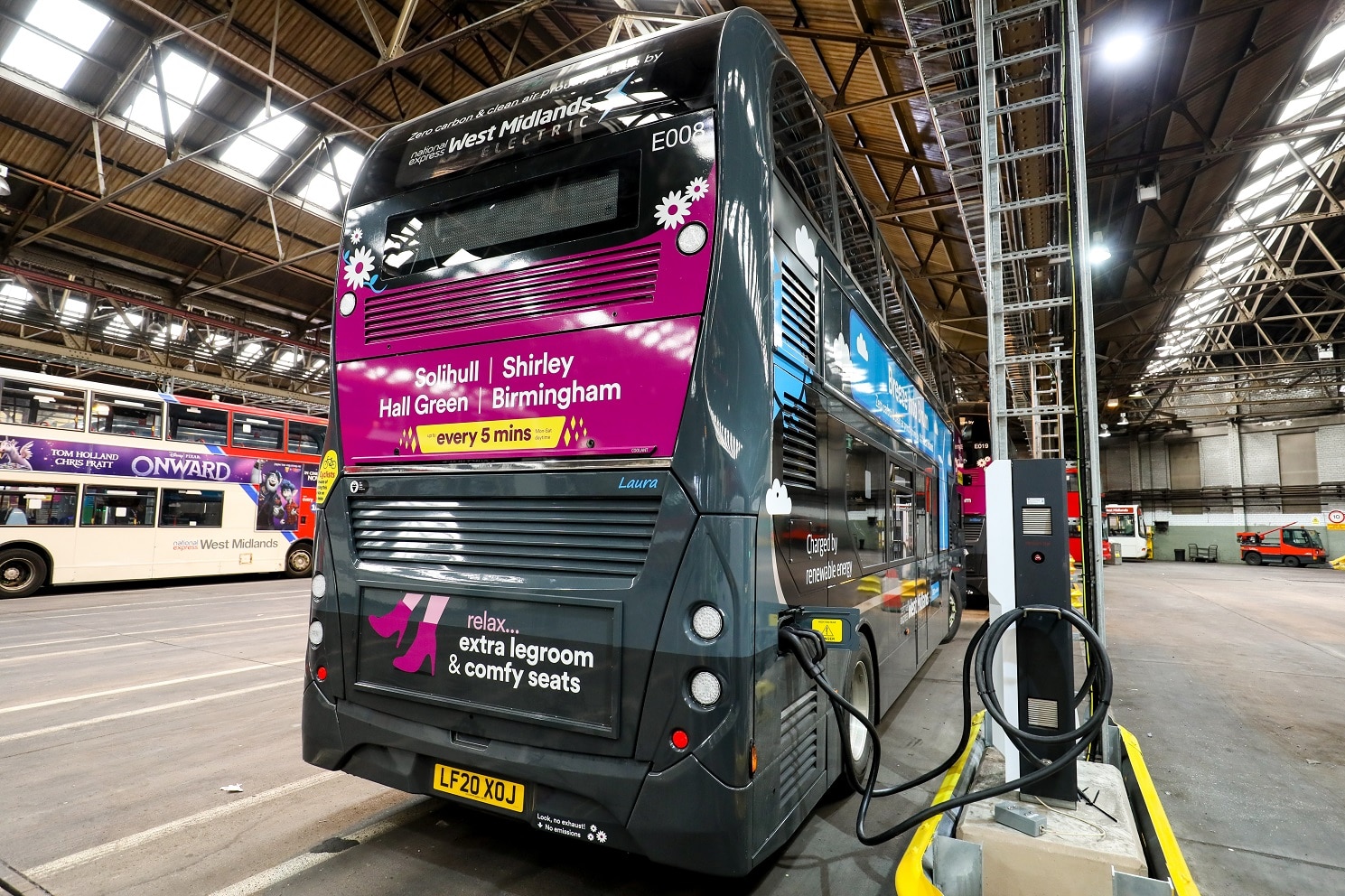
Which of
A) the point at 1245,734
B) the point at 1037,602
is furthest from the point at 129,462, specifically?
the point at 1245,734

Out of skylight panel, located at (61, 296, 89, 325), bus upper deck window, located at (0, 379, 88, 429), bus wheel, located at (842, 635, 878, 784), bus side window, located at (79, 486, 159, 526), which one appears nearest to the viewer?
bus wheel, located at (842, 635, 878, 784)

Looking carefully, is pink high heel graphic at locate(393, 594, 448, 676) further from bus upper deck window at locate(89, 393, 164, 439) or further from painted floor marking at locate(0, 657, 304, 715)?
bus upper deck window at locate(89, 393, 164, 439)

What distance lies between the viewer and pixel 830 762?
11.0 feet

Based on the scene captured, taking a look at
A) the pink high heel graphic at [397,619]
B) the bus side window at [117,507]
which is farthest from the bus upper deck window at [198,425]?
the pink high heel graphic at [397,619]

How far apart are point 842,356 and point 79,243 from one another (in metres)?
17.4

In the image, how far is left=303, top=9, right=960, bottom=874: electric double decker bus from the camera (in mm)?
2410

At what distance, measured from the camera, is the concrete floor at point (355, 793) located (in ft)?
9.38

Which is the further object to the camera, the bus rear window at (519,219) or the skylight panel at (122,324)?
the skylight panel at (122,324)

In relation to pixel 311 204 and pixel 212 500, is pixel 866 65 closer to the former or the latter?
pixel 311 204

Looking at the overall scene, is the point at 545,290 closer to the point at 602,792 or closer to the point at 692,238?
the point at 692,238

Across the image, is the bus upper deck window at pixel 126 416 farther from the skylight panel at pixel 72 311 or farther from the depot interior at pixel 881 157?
the skylight panel at pixel 72 311

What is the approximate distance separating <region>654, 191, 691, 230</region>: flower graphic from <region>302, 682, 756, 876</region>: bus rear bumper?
77.6 inches

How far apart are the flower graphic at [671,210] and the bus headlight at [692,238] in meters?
0.05

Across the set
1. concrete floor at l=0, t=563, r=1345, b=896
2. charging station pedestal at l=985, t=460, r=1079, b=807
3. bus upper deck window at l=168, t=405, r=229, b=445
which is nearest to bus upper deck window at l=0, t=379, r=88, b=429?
bus upper deck window at l=168, t=405, r=229, b=445
